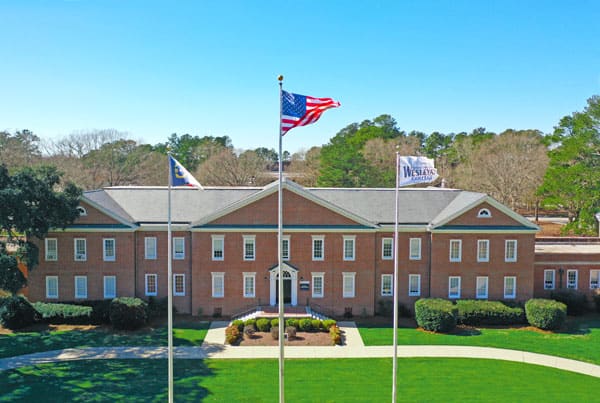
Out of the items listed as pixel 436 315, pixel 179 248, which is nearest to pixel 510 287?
pixel 436 315

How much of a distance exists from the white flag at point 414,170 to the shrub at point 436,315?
16769mm

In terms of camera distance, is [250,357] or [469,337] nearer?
[250,357]

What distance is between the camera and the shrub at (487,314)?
3712cm

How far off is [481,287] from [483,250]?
2867mm

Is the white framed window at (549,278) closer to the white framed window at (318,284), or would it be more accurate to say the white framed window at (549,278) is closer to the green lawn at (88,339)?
the white framed window at (318,284)

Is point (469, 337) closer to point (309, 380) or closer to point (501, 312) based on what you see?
point (501, 312)

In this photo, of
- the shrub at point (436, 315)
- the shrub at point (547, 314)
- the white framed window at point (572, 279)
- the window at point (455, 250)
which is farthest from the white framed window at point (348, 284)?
the white framed window at point (572, 279)

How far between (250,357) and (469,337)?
14816 millimetres

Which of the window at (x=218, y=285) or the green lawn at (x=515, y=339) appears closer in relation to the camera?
the green lawn at (x=515, y=339)

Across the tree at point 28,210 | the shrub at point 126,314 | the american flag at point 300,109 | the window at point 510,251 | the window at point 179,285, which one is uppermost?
the american flag at point 300,109

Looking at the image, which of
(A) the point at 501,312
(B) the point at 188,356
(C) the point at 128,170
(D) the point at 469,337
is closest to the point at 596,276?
(A) the point at 501,312

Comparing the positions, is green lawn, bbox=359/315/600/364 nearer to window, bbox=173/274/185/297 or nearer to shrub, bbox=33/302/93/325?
window, bbox=173/274/185/297

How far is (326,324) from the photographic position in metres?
35.0

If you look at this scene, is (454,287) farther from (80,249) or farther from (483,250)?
(80,249)
